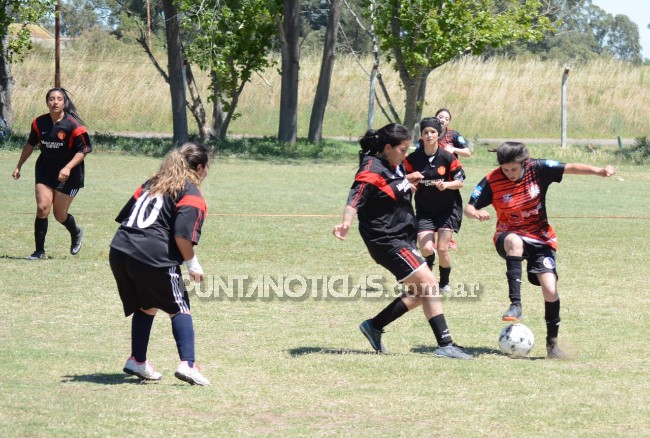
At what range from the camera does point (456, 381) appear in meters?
6.11

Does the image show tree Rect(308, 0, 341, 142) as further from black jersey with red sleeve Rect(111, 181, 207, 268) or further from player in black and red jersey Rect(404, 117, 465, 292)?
black jersey with red sleeve Rect(111, 181, 207, 268)

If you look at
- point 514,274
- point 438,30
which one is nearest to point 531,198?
point 514,274

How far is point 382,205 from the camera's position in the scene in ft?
22.5

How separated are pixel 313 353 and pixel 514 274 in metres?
1.68

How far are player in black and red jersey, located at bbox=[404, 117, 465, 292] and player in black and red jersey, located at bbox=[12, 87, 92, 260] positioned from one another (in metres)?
3.65

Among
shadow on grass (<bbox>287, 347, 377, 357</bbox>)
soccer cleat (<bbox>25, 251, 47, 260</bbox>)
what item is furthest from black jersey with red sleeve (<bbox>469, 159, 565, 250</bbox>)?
soccer cleat (<bbox>25, 251, 47, 260</bbox>)

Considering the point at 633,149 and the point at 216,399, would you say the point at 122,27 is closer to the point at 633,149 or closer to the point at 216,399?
the point at 633,149

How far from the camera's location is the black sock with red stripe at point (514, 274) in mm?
7269

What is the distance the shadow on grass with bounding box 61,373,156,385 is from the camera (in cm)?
603

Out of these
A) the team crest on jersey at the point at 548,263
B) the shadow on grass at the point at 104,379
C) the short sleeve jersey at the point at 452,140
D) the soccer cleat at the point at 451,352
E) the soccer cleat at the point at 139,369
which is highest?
the short sleeve jersey at the point at 452,140

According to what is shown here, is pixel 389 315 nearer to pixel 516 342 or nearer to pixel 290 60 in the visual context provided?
pixel 516 342

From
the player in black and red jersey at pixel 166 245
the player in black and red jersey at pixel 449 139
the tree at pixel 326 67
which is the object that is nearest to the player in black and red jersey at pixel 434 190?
the player in black and red jersey at pixel 449 139

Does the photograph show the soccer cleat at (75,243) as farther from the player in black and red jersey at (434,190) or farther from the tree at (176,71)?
the tree at (176,71)

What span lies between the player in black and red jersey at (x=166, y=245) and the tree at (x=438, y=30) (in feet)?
71.8
